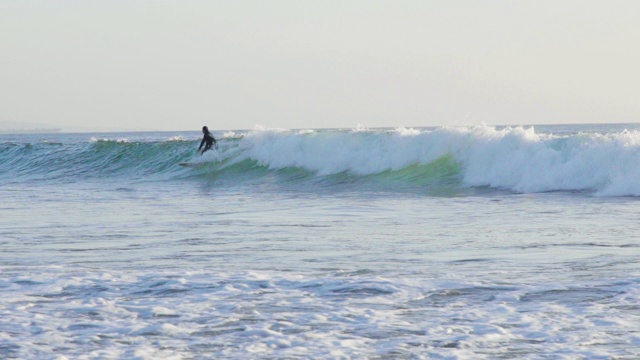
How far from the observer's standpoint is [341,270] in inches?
346

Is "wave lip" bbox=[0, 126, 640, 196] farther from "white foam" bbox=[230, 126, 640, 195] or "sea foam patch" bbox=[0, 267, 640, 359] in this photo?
"sea foam patch" bbox=[0, 267, 640, 359]

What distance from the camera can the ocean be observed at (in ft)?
20.2

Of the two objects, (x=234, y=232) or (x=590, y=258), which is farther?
(x=234, y=232)

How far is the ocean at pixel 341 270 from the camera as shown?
614 cm

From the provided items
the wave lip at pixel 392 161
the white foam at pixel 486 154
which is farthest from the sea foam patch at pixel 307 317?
the white foam at pixel 486 154

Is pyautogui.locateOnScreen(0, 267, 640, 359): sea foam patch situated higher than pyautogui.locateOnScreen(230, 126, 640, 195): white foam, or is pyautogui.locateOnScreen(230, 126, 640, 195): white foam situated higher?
pyautogui.locateOnScreen(230, 126, 640, 195): white foam

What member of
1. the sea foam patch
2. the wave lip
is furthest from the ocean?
the wave lip

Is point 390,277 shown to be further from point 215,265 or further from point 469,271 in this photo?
point 215,265

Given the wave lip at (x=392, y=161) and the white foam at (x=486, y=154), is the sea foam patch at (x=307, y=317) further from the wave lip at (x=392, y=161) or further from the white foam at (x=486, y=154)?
the white foam at (x=486, y=154)

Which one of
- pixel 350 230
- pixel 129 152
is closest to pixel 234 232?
pixel 350 230

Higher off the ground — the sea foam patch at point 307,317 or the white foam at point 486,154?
the white foam at point 486,154

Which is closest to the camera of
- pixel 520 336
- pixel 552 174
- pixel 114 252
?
pixel 520 336

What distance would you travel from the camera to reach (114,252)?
10406 mm

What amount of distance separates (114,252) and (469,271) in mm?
3985
